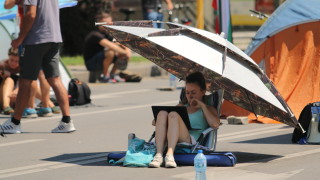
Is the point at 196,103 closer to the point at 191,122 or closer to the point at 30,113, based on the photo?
the point at 191,122

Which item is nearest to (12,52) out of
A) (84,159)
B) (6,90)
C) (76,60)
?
(6,90)

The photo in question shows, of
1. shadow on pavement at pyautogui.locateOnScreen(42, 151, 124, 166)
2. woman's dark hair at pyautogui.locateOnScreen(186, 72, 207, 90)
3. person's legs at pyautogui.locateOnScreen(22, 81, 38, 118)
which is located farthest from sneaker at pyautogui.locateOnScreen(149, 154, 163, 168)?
person's legs at pyautogui.locateOnScreen(22, 81, 38, 118)

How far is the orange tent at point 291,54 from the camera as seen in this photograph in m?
12.1

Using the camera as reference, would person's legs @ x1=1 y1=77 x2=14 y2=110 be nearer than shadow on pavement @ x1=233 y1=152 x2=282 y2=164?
No

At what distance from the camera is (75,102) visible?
46.5 feet

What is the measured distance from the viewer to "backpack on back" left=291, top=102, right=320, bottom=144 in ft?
32.7

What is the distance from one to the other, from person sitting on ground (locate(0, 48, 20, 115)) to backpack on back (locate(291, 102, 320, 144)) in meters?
4.83

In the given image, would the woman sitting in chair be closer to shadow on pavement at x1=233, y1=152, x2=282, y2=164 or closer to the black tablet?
the black tablet

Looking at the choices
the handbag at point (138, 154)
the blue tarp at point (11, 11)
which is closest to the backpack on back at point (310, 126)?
the handbag at point (138, 154)

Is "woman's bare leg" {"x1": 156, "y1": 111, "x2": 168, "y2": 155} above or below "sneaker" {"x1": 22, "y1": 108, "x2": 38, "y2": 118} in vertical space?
above

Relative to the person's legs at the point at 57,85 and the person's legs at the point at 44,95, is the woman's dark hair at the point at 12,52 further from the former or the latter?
the person's legs at the point at 57,85

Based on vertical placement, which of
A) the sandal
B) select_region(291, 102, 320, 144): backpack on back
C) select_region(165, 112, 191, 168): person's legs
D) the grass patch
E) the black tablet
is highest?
the black tablet

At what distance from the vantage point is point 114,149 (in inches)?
393

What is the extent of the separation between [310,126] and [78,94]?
16.4ft
